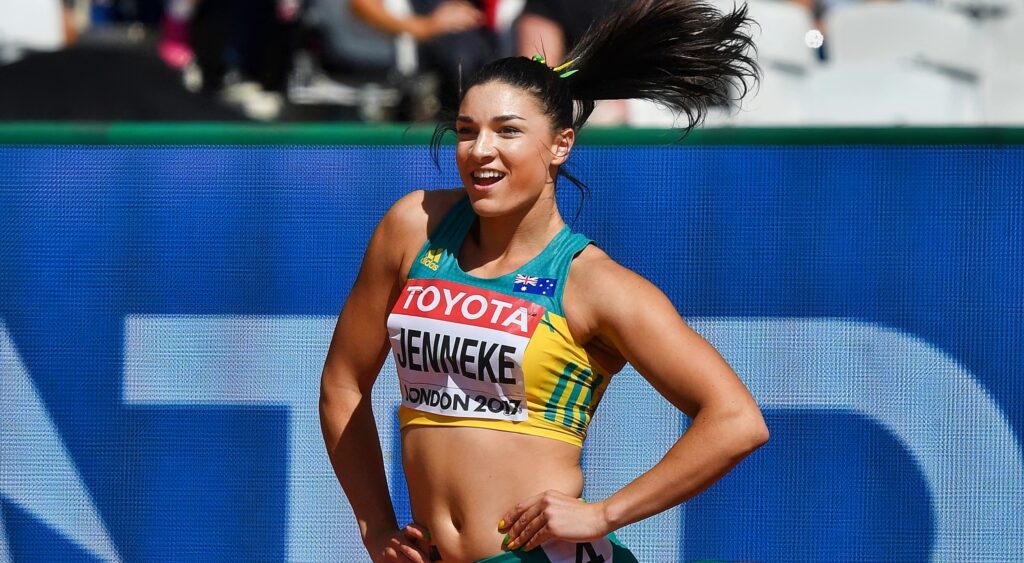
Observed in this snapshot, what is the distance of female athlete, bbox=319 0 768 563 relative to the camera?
100 inches

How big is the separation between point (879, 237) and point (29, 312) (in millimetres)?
2650

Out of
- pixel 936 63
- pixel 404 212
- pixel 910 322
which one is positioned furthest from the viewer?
pixel 936 63

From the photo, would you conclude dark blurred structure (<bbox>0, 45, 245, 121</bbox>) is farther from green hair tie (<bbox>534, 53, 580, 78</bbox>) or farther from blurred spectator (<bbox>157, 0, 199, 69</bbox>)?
green hair tie (<bbox>534, 53, 580, 78</bbox>)

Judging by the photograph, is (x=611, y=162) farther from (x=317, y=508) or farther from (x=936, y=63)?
(x=936, y=63)

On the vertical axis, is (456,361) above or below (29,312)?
above

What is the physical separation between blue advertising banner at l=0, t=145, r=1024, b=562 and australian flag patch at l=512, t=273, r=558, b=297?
1.17 metres

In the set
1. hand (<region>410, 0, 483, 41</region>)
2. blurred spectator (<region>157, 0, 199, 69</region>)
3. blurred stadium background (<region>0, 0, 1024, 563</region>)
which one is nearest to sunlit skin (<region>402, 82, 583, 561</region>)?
blurred stadium background (<region>0, 0, 1024, 563</region>)

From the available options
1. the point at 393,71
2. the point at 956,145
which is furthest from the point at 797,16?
the point at 956,145

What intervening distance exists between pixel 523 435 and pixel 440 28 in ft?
14.2

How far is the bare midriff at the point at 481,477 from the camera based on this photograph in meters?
2.64

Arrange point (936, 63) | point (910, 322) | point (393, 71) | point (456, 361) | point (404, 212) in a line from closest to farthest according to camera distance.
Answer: point (456, 361) → point (404, 212) → point (910, 322) → point (393, 71) → point (936, 63)

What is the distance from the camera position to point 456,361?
2.63m

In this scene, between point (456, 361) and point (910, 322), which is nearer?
point (456, 361)

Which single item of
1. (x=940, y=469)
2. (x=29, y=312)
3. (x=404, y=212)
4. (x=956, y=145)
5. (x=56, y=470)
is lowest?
(x=56, y=470)
